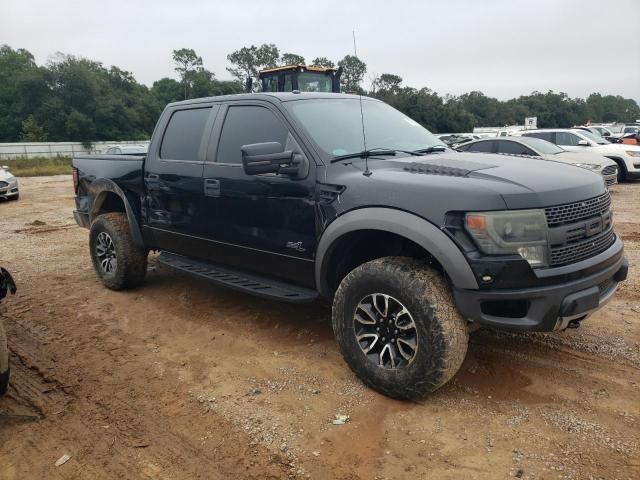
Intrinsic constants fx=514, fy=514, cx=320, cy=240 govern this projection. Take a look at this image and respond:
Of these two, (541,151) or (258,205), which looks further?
(541,151)

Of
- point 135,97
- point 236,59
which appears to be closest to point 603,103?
point 236,59

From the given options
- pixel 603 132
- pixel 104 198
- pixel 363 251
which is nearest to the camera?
pixel 363 251

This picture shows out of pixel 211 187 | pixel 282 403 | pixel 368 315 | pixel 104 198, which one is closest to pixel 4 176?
pixel 104 198

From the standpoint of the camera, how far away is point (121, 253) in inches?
214

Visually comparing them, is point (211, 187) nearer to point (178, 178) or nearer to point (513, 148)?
point (178, 178)

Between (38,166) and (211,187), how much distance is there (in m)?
34.3

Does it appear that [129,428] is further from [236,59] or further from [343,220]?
[236,59]

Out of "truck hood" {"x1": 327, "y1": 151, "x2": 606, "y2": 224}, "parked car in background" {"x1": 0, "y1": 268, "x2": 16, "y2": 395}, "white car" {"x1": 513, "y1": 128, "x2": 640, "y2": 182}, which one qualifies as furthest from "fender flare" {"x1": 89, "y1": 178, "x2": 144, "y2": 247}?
"white car" {"x1": 513, "y1": 128, "x2": 640, "y2": 182}

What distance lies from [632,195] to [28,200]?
16584mm

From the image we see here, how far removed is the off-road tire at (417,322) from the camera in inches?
117

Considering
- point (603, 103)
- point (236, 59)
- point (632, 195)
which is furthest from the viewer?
point (603, 103)

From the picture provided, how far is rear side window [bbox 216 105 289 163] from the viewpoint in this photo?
400cm

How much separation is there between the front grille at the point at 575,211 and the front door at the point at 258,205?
1.52m

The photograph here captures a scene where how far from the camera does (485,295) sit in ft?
9.30
